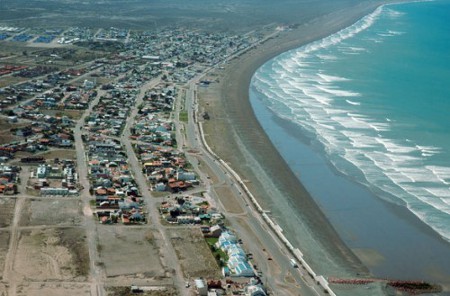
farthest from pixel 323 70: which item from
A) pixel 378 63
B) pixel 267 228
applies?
pixel 267 228

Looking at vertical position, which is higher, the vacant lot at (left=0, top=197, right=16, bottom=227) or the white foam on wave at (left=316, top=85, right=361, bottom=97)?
the vacant lot at (left=0, top=197, right=16, bottom=227)

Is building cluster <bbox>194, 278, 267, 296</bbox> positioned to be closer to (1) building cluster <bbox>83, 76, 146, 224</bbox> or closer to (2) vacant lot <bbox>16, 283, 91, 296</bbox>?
(2) vacant lot <bbox>16, 283, 91, 296</bbox>

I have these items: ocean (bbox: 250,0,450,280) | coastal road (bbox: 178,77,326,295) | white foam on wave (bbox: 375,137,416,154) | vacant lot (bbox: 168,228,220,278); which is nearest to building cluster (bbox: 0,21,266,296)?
vacant lot (bbox: 168,228,220,278)

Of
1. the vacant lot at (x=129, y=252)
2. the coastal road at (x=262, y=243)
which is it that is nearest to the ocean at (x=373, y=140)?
the coastal road at (x=262, y=243)

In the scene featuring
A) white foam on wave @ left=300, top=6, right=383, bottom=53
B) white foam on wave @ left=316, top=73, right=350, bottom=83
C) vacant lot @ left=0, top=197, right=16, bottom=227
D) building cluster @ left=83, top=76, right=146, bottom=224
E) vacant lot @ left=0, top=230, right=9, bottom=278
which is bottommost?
white foam on wave @ left=300, top=6, right=383, bottom=53

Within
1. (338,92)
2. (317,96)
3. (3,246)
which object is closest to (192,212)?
(3,246)
